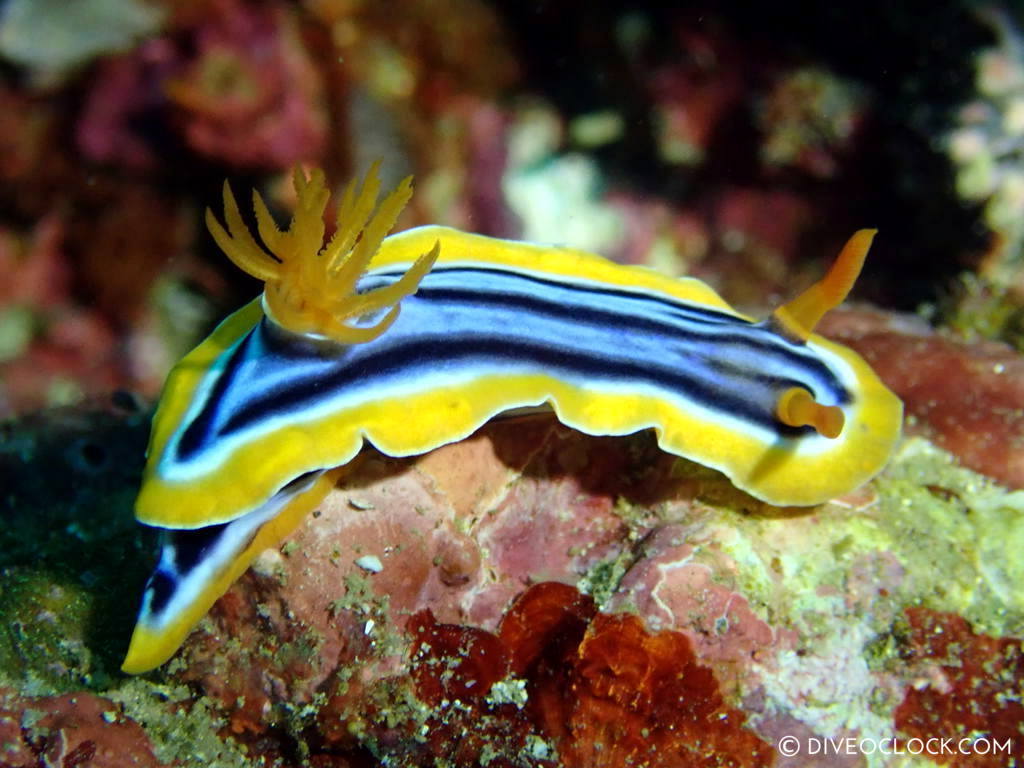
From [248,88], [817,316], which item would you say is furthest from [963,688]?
[248,88]

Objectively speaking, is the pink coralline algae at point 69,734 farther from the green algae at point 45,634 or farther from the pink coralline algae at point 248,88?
the pink coralline algae at point 248,88

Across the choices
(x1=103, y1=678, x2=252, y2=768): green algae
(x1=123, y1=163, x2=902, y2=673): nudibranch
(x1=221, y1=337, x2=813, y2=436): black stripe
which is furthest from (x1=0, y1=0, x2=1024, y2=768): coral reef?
(x1=221, y1=337, x2=813, y2=436): black stripe

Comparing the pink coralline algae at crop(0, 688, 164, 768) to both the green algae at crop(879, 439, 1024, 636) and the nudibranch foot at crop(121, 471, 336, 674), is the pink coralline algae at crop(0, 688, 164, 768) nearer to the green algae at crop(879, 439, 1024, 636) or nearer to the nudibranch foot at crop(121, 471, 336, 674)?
the nudibranch foot at crop(121, 471, 336, 674)

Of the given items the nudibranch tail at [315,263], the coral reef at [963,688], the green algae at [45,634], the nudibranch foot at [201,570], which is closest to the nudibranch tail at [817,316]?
the coral reef at [963,688]

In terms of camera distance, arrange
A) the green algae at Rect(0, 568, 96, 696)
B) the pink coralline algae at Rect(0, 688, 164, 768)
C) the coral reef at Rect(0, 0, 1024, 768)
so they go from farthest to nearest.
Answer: the green algae at Rect(0, 568, 96, 696) < the coral reef at Rect(0, 0, 1024, 768) < the pink coralline algae at Rect(0, 688, 164, 768)

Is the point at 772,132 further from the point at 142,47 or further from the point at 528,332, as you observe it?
the point at 142,47

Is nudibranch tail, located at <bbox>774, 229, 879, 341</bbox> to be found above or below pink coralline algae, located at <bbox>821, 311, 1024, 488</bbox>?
A: above

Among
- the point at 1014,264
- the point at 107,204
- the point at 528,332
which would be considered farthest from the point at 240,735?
the point at 1014,264
